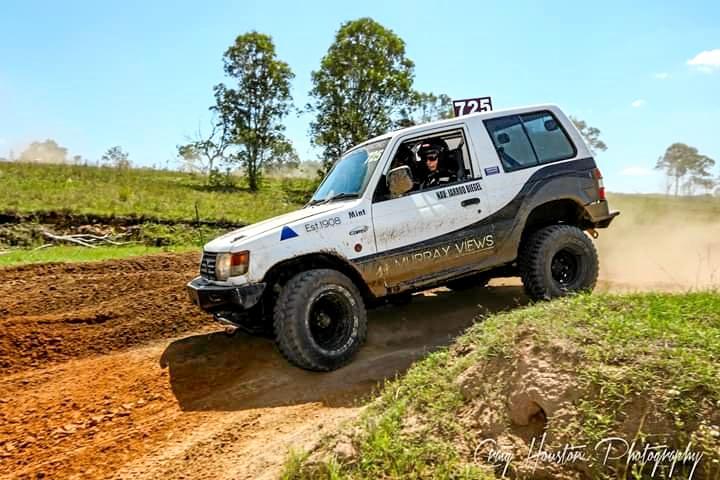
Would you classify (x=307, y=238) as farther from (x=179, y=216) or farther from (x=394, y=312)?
(x=179, y=216)

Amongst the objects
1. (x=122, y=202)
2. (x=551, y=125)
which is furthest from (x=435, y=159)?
(x=122, y=202)

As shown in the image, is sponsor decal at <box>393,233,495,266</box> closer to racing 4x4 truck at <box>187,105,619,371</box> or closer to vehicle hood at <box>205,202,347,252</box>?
racing 4x4 truck at <box>187,105,619,371</box>

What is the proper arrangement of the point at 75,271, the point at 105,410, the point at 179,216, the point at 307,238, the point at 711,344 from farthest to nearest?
the point at 179,216 → the point at 75,271 → the point at 307,238 → the point at 105,410 → the point at 711,344

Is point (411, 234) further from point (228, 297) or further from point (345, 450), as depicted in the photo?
point (345, 450)

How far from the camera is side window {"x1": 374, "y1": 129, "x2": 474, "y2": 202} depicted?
577 cm

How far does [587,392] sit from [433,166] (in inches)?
141

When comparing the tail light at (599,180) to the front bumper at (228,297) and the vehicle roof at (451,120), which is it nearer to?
the vehicle roof at (451,120)

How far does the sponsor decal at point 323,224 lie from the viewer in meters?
5.00

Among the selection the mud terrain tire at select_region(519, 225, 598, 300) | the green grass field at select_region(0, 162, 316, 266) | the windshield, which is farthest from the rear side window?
the green grass field at select_region(0, 162, 316, 266)

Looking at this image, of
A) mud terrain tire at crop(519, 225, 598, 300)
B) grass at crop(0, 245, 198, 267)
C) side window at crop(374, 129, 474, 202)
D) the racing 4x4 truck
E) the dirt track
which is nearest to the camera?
the dirt track

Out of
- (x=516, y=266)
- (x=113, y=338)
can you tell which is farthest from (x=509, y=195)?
(x=113, y=338)

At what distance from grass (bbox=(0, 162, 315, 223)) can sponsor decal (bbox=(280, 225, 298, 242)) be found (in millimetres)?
11595

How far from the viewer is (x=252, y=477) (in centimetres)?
332

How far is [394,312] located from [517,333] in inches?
130
